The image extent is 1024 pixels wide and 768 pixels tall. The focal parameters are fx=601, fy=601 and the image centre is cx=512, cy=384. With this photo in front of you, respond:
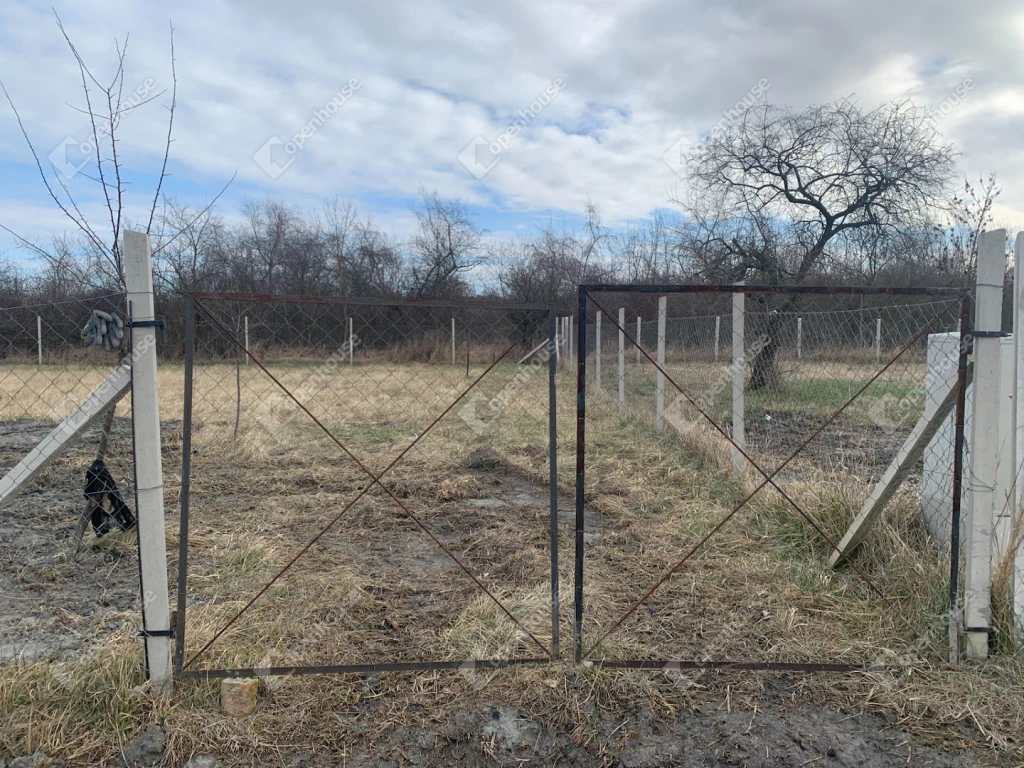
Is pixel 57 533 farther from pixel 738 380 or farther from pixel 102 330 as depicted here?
pixel 738 380

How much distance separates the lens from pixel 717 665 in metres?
2.36

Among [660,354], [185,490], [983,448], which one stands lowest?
[185,490]

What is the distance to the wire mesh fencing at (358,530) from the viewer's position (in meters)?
2.45

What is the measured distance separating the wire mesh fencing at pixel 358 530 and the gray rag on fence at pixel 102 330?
31 cm

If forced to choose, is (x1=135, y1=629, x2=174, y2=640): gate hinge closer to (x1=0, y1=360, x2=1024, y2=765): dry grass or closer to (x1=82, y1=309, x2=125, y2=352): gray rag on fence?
(x1=0, y1=360, x2=1024, y2=765): dry grass

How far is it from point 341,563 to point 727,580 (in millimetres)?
2238

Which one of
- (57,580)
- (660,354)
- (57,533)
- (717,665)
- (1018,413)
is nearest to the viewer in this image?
(717,665)

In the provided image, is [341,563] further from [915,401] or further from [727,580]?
[915,401]

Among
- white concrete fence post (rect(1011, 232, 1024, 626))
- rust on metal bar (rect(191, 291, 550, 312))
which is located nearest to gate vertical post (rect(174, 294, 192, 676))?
rust on metal bar (rect(191, 291, 550, 312))

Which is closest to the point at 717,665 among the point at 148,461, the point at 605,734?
the point at 605,734

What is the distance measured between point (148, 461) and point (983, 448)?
3.21 m

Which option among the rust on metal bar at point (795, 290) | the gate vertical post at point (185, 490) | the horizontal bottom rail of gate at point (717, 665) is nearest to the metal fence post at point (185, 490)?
the gate vertical post at point (185, 490)

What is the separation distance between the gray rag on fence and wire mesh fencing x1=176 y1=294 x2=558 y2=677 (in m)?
0.31

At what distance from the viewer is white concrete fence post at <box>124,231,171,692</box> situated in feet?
6.82
